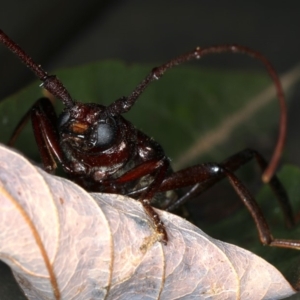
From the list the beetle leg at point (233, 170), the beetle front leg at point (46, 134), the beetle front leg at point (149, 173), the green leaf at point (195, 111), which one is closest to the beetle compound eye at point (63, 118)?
the beetle front leg at point (46, 134)

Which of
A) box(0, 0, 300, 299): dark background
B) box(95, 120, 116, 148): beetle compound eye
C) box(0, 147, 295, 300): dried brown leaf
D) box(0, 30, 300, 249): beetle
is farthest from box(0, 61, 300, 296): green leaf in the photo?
box(0, 147, 295, 300): dried brown leaf

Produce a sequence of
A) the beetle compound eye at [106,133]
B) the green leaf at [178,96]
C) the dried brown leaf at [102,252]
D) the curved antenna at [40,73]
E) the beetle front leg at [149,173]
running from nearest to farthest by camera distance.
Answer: the dried brown leaf at [102,252]
the curved antenna at [40,73]
the beetle front leg at [149,173]
the beetle compound eye at [106,133]
the green leaf at [178,96]

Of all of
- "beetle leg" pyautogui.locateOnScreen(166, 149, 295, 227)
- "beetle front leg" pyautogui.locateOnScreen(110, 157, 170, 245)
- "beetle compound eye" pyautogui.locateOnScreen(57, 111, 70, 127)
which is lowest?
"beetle leg" pyautogui.locateOnScreen(166, 149, 295, 227)

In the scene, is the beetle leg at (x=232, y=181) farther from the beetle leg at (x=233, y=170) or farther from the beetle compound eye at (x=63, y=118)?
the beetle compound eye at (x=63, y=118)

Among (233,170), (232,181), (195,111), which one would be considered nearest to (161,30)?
(195,111)

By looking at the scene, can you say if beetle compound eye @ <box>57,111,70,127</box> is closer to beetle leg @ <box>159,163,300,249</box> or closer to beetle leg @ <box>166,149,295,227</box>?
beetle leg @ <box>159,163,300,249</box>

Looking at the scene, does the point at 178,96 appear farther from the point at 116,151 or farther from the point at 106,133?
the point at 106,133
